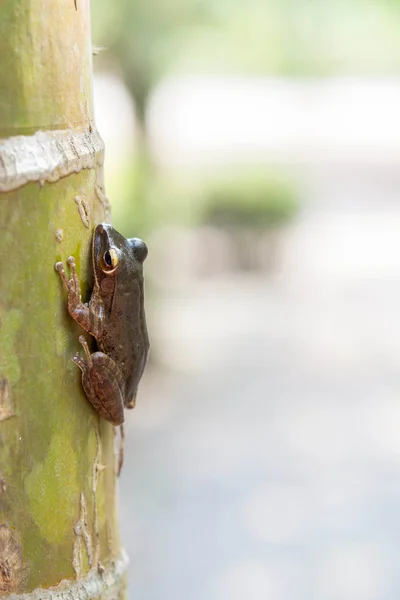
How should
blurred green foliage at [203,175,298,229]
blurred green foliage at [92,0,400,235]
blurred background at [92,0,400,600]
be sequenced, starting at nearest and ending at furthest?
blurred background at [92,0,400,600], blurred green foliage at [92,0,400,235], blurred green foliage at [203,175,298,229]

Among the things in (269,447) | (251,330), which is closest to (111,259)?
(269,447)

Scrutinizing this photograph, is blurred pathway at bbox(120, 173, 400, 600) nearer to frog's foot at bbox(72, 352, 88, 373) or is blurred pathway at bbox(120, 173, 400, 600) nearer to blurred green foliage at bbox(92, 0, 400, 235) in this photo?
blurred green foliage at bbox(92, 0, 400, 235)

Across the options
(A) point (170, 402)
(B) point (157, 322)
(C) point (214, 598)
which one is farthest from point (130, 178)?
(C) point (214, 598)

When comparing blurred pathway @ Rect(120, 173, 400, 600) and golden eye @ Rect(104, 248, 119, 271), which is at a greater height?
golden eye @ Rect(104, 248, 119, 271)

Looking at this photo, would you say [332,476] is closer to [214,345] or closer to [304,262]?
[214,345]

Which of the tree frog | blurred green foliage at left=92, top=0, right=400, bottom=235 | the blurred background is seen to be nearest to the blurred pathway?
the blurred background

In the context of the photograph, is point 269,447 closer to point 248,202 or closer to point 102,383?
point 248,202
